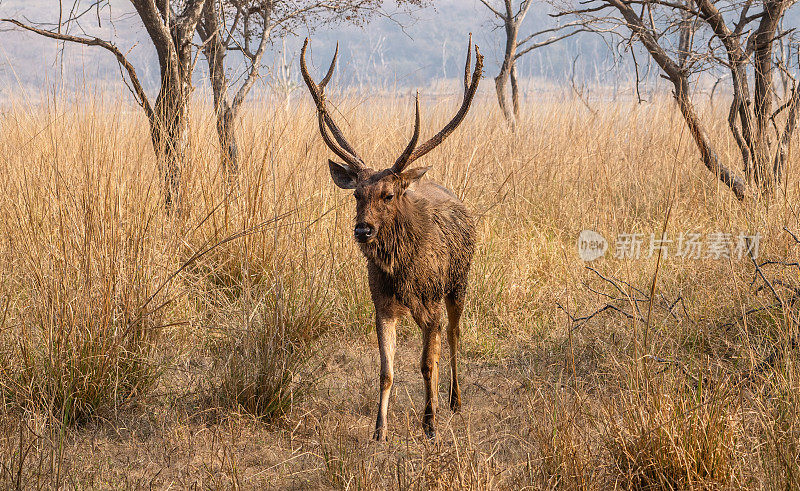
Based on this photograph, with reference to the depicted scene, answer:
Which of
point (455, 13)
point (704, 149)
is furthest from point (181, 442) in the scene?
point (455, 13)

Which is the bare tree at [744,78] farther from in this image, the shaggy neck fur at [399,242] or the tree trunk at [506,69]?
the tree trunk at [506,69]

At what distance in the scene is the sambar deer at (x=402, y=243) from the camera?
2967 millimetres

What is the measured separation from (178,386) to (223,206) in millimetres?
1318

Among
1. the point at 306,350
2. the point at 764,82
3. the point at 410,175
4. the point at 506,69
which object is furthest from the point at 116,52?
the point at 506,69

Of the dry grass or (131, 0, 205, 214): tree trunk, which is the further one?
(131, 0, 205, 214): tree trunk

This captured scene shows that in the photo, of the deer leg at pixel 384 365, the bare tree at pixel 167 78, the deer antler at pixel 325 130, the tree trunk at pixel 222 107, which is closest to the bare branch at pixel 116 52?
the bare tree at pixel 167 78

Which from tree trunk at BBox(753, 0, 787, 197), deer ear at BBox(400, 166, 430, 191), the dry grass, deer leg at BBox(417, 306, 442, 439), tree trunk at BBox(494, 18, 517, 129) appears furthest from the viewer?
tree trunk at BBox(494, 18, 517, 129)

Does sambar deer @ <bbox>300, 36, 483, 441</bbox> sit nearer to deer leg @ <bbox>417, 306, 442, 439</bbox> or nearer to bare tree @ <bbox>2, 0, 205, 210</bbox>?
deer leg @ <bbox>417, 306, 442, 439</bbox>

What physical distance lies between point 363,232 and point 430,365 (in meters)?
0.85

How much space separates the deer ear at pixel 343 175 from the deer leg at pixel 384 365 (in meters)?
0.62

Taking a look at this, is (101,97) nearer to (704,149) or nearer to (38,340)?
(38,340)

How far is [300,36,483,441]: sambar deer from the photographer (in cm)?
297

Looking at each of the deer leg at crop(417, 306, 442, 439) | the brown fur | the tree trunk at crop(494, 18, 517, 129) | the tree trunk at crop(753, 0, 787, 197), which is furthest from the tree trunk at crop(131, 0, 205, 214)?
the tree trunk at crop(494, 18, 517, 129)

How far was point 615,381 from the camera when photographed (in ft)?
11.0
